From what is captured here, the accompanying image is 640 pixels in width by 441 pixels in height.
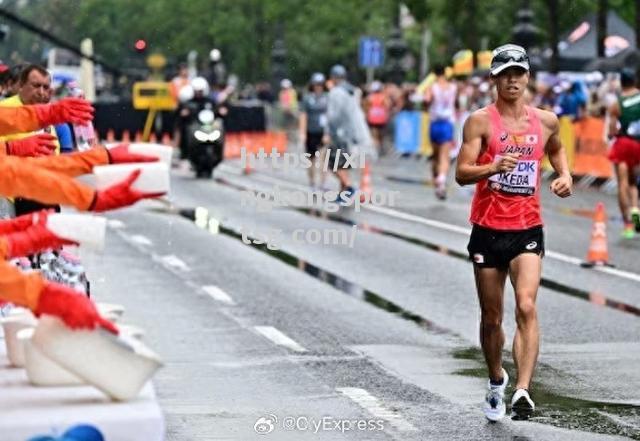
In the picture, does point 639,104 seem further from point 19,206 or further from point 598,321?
point 19,206

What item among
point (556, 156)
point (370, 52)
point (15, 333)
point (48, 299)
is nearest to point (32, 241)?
Result: point (15, 333)

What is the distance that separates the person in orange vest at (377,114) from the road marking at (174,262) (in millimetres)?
26920

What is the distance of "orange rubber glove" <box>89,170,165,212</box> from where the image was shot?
20.4 ft

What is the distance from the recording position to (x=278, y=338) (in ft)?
43.9

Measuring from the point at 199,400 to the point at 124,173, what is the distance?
4370 millimetres

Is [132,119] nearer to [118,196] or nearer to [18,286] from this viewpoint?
[118,196]

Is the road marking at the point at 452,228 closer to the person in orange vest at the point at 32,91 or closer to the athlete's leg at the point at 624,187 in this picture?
the athlete's leg at the point at 624,187

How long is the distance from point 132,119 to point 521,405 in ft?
136

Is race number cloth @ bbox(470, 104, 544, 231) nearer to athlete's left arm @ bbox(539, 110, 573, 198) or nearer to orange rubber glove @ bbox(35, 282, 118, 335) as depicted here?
athlete's left arm @ bbox(539, 110, 573, 198)

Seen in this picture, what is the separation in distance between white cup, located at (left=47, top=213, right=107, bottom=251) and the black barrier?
42939mm

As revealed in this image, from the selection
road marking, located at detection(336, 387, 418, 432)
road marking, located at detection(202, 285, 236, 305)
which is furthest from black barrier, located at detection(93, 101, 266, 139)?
road marking, located at detection(336, 387, 418, 432)

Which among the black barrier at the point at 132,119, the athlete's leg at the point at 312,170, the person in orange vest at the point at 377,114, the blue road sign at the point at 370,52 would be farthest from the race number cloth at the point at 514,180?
the blue road sign at the point at 370,52

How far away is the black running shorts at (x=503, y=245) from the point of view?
10.2 m

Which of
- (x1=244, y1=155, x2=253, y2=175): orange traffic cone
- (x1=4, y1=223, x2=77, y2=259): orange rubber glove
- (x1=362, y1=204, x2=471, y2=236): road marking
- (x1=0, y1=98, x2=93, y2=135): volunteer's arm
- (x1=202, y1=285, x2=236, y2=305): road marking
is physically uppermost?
(x1=0, y1=98, x2=93, y2=135): volunteer's arm
